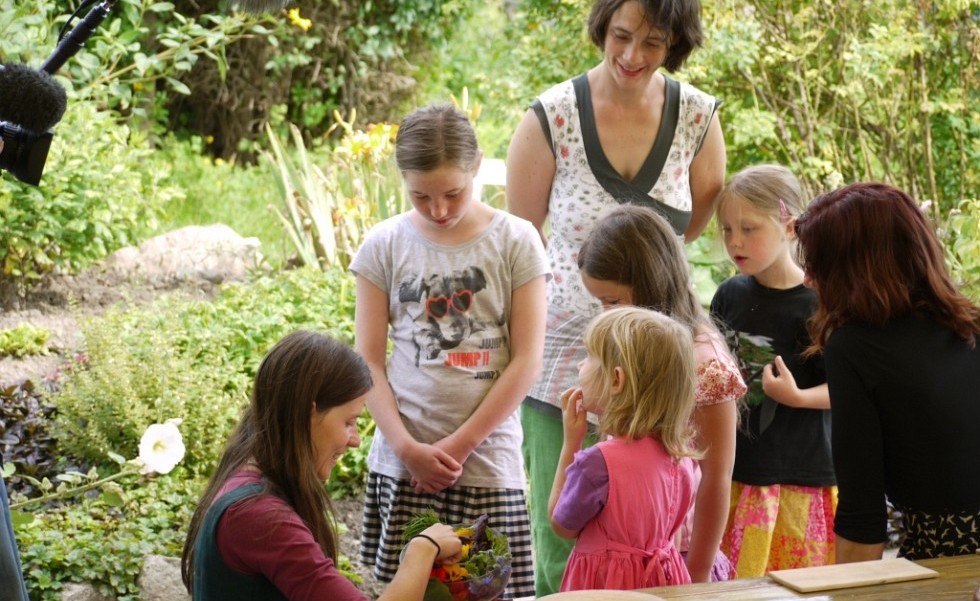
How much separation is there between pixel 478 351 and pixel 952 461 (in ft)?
3.65

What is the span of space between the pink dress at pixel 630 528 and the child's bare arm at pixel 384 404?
50 centimetres

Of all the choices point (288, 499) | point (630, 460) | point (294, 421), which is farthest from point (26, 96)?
point (630, 460)

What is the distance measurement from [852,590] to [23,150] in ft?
5.46

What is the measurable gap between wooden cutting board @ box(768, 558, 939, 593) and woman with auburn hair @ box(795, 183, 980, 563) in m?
0.14

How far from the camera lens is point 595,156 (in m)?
2.83

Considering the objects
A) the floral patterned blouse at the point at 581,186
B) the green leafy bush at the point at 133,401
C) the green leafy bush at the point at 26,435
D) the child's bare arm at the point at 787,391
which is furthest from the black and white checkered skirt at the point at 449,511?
the green leafy bush at the point at 26,435

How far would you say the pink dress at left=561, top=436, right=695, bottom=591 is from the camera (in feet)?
7.23

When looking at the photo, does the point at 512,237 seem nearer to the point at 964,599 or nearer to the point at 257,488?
the point at 257,488

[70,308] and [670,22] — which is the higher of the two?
[670,22]

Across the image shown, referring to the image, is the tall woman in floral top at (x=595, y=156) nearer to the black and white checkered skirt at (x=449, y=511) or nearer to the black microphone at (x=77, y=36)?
the black and white checkered skirt at (x=449, y=511)

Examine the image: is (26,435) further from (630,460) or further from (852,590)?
(852,590)

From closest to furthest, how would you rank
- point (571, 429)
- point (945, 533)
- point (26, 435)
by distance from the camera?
point (945, 533) → point (571, 429) → point (26, 435)

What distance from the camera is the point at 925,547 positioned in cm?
218

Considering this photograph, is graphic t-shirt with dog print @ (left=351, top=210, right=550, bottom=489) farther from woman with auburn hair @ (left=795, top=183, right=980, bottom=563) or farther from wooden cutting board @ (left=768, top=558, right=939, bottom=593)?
wooden cutting board @ (left=768, top=558, right=939, bottom=593)
